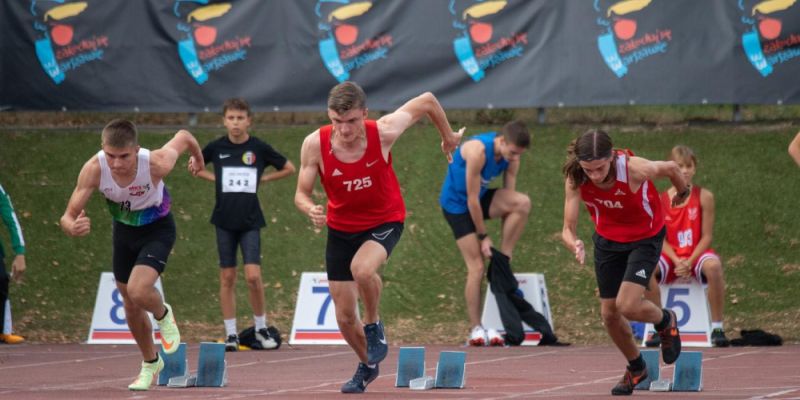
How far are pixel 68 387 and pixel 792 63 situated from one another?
34.3 feet

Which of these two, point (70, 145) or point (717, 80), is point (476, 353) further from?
point (70, 145)

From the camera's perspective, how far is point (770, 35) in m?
16.9

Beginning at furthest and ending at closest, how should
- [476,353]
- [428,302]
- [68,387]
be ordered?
1. [428,302]
2. [476,353]
3. [68,387]

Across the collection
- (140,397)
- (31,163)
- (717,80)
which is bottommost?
(31,163)

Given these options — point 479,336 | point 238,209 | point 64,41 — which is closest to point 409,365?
point 479,336

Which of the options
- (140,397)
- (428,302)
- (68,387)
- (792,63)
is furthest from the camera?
(792,63)

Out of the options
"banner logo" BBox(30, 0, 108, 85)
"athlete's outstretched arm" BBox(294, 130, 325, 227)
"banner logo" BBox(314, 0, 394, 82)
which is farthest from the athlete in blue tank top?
"banner logo" BBox(30, 0, 108, 85)

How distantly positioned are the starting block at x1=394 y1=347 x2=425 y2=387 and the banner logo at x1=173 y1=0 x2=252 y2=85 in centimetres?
921

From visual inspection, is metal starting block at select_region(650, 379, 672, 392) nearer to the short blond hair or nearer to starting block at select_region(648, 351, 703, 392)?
starting block at select_region(648, 351, 703, 392)

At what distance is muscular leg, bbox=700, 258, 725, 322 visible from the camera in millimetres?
13547

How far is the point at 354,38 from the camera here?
18.0 meters

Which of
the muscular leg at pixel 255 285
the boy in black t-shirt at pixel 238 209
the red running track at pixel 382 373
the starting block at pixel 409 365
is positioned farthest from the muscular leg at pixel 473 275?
the starting block at pixel 409 365

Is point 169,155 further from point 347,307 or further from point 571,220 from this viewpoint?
point 571,220

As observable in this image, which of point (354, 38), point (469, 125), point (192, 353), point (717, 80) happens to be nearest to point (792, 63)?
point (717, 80)
